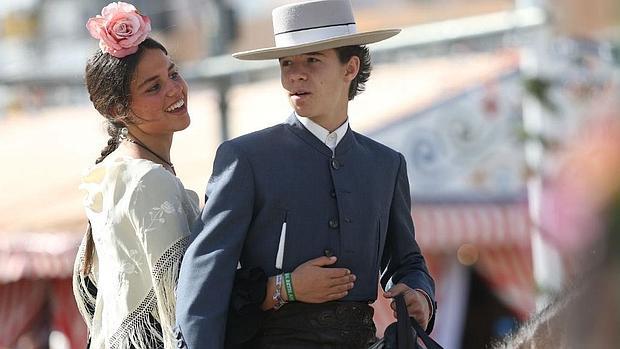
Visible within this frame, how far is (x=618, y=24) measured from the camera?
0.77 m

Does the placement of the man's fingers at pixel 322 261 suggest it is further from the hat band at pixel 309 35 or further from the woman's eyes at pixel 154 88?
the woman's eyes at pixel 154 88

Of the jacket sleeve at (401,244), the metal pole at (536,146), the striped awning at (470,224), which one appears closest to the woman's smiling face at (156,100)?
the jacket sleeve at (401,244)

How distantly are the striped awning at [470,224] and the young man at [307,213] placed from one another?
5.48 metres

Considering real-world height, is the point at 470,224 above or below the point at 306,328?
below

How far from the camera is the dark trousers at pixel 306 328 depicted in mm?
2227

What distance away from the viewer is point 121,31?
266cm

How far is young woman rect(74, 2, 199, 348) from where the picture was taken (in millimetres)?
2469

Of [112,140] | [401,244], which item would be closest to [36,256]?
[112,140]

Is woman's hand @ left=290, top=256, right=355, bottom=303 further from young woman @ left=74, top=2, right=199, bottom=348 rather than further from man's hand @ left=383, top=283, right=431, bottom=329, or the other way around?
young woman @ left=74, top=2, right=199, bottom=348

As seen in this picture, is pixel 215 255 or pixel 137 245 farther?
pixel 137 245

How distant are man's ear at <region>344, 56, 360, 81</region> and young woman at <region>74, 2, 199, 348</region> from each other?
461mm

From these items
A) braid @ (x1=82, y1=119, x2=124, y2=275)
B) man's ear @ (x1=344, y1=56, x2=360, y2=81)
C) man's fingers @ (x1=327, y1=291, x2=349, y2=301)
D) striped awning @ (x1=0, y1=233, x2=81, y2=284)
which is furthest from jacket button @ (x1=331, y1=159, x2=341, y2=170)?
striped awning @ (x1=0, y1=233, x2=81, y2=284)

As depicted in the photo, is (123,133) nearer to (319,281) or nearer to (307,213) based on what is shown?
(307,213)

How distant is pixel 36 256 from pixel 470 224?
3.50m
